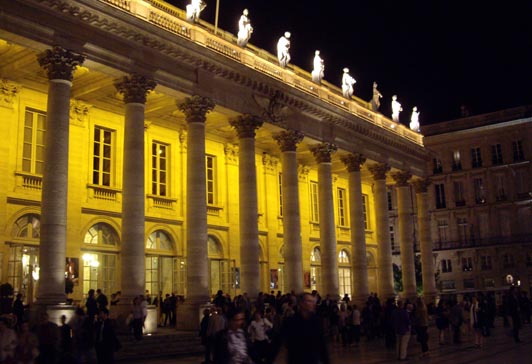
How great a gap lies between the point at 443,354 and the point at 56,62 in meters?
14.6

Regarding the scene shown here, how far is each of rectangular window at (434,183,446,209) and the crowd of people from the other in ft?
82.1

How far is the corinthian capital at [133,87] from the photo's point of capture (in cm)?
2178

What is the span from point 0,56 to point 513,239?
153 ft

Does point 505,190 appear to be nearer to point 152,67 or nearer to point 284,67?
point 284,67

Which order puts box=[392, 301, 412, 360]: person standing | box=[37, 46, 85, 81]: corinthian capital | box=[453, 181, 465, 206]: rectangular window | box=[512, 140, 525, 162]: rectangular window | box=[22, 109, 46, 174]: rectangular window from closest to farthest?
box=[392, 301, 412, 360]: person standing < box=[37, 46, 85, 81]: corinthian capital < box=[22, 109, 46, 174]: rectangular window < box=[512, 140, 525, 162]: rectangular window < box=[453, 181, 465, 206]: rectangular window

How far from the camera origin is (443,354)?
18.1 m

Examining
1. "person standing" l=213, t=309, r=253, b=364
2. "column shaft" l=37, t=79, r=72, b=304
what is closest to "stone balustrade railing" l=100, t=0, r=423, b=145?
"column shaft" l=37, t=79, r=72, b=304

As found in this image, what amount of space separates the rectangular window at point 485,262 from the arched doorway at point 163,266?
36.9m

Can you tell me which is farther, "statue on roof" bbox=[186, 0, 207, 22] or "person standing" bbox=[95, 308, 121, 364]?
"statue on roof" bbox=[186, 0, 207, 22]

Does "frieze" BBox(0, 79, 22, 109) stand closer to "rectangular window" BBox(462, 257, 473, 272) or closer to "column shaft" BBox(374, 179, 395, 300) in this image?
"column shaft" BBox(374, 179, 395, 300)

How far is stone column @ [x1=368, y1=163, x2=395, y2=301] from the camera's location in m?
35.0

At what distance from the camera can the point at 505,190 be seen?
185 ft

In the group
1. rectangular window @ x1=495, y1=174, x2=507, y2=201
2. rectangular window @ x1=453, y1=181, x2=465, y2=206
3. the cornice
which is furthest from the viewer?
rectangular window @ x1=453, y1=181, x2=465, y2=206

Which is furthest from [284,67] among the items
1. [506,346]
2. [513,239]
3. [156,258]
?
[513,239]
